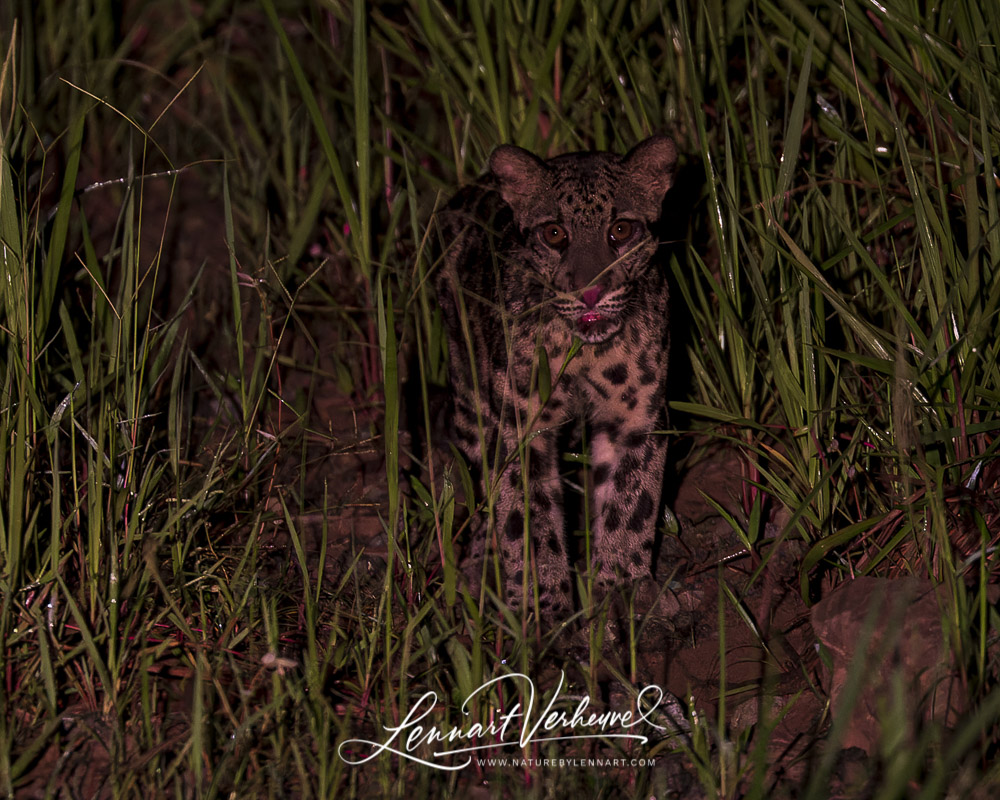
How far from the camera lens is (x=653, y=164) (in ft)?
13.9

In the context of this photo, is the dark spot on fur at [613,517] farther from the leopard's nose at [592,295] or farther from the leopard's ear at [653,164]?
the leopard's ear at [653,164]

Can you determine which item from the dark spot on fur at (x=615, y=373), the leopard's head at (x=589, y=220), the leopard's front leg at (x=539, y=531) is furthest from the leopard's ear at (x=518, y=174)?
the leopard's front leg at (x=539, y=531)

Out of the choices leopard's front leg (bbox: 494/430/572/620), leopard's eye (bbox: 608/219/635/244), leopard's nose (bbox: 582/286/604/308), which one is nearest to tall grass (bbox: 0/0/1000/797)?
leopard's front leg (bbox: 494/430/572/620)

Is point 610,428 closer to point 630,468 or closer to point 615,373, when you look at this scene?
point 630,468

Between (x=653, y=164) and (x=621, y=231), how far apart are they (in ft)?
1.00

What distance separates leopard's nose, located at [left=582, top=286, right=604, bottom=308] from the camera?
13.0ft

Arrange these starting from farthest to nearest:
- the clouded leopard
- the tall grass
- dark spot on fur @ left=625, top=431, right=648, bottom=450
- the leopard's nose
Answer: dark spot on fur @ left=625, top=431, right=648, bottom=450 < the clouded leopard < the leopard's nose < the tall grass

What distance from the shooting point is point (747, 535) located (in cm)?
452

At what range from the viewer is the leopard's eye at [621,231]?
4133 millimetres

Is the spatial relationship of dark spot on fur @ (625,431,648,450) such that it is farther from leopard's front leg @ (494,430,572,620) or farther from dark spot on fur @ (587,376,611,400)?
leopard's front leg @ (494,430,572,620)

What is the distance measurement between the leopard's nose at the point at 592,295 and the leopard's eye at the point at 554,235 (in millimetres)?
283

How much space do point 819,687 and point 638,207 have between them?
1784mm

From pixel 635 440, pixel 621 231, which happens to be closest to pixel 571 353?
pixel 621 231

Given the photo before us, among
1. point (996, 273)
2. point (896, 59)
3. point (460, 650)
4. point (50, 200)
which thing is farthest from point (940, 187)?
point (50, 200)
